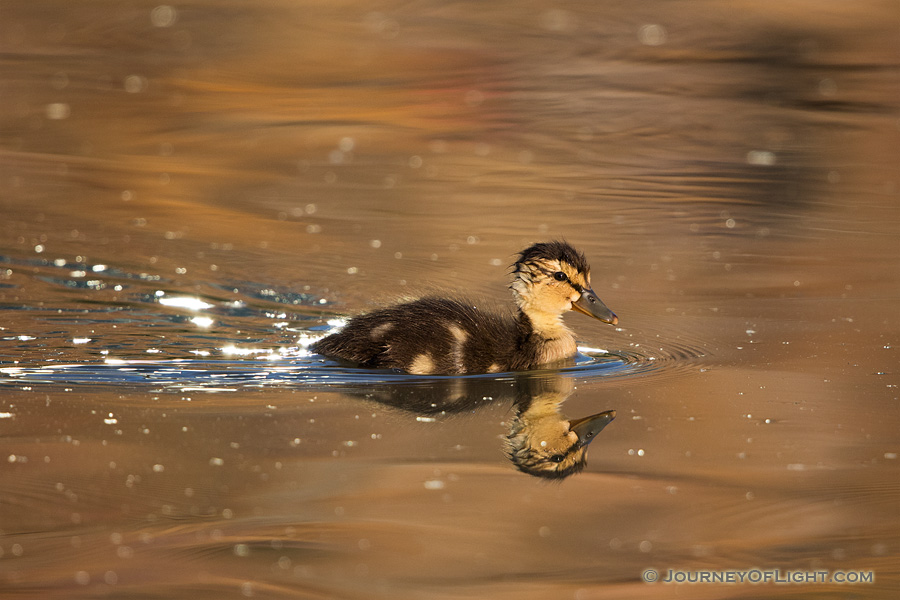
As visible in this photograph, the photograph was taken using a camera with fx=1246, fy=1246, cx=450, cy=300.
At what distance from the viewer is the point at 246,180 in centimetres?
829

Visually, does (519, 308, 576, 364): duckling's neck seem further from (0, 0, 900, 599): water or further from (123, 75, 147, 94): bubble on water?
(123, 75, 147, 94): bubble on water

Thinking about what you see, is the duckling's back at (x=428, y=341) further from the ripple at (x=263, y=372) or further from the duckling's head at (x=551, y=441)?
the duckling's head at (x=551, y=441)

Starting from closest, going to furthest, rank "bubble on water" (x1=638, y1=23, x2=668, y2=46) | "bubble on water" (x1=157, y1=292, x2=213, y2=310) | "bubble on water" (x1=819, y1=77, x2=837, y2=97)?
1. "bubble on water" (x1=157, y1=292, x2=213, y2=310)
2. "bubble on water" (x1=819, y1=77, x2=837, y2=97)
3. "bubble on water" (x1=638, y1=23, x2=668, y2=46)

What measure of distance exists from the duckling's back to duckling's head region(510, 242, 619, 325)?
0.18 meters

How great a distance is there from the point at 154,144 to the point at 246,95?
1.94m

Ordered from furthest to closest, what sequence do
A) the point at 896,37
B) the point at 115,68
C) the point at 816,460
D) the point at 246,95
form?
the point at 896,37, the point at 115,68, the point at 246,95, the point at 816,460

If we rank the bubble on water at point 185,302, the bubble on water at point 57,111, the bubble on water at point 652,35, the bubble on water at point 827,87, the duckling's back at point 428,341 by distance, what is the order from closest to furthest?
the duckling's back at point 428,341, the bubble on water at point 185,302, the bubble on water at point 57,111, the bubble on water at point 827,87, the bubble on water at point 652,35

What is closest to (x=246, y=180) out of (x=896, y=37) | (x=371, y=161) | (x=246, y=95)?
(x=371, y=161)

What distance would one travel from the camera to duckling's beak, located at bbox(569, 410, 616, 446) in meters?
4.05

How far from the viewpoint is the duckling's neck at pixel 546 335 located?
5016mm

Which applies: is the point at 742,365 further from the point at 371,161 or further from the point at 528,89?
the point at 528,89

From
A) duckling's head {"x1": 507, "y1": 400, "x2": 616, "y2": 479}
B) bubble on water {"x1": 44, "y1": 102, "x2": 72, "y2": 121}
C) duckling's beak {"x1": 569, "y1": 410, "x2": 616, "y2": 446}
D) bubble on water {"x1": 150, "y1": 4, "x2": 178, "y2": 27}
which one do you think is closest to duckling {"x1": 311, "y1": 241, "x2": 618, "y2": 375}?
duckling's head {"x1": 507, "y1": 400, "x2": 616, "y2": 479}

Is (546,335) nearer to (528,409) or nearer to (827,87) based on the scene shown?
(528,409)

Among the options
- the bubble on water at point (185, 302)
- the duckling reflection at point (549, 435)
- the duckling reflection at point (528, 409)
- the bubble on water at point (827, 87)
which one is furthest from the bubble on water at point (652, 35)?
the duckling reflection at point (549, 435)
